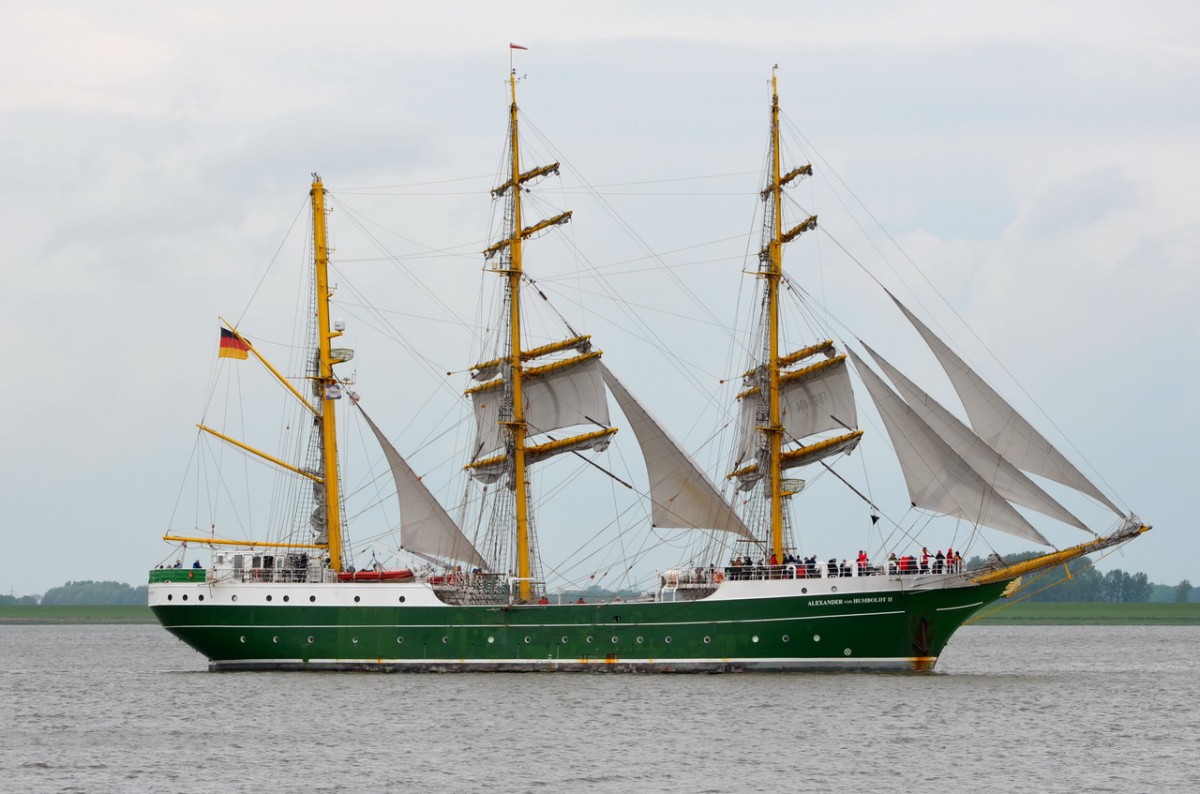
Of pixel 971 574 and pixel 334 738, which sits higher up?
pixel 971 574

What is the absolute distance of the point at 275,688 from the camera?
52688 mm

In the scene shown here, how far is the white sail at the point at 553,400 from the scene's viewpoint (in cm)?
5853

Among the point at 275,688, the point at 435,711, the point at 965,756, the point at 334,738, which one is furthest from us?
the point at 275,688

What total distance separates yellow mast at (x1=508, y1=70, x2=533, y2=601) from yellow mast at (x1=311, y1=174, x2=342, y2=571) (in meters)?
6.36

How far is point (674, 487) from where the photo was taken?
57188 millimetres

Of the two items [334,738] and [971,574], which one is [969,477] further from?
[334,738]

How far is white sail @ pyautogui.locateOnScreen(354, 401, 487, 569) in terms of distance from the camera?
58.8m

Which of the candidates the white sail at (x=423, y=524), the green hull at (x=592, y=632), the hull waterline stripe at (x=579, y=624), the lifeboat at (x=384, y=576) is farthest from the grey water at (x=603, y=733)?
the white sail at (x=423, y=524)

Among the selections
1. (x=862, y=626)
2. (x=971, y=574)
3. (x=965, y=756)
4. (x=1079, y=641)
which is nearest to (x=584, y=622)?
(x=862, y=626)

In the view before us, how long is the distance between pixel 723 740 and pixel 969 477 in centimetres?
1614

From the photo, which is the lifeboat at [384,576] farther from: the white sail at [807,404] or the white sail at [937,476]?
the white sail at [937,476]

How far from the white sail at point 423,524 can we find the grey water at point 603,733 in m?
4.74

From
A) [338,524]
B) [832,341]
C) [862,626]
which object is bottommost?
[862,626]

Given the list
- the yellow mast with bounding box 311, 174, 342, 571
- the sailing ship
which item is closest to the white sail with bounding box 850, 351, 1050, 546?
the sailing ship
